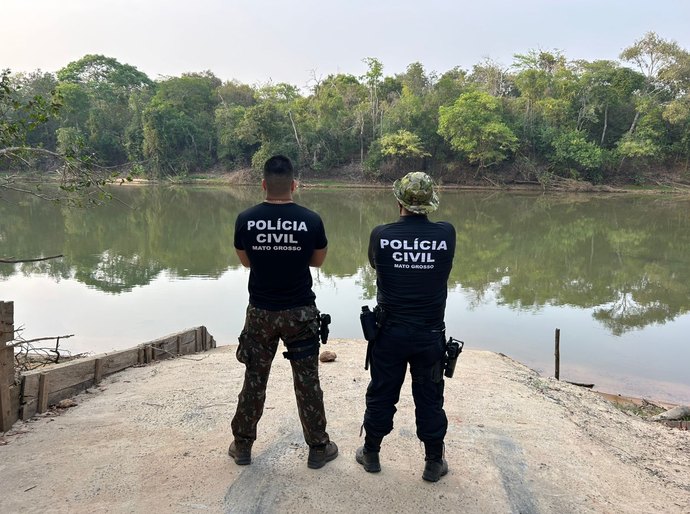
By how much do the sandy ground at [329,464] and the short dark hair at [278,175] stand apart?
151cm

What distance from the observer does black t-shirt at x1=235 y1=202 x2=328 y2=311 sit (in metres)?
2.58

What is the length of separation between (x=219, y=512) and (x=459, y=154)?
35.5m

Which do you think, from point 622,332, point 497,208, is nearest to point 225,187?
point 497,208

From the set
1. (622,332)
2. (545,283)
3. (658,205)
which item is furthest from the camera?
(658,205)

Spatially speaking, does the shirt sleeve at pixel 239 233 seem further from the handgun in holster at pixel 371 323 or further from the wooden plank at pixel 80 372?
the wooden plank at pixel 80 372

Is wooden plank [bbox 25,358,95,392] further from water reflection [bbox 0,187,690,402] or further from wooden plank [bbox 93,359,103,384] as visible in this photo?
water reflection [bbox 0,187,690,402]

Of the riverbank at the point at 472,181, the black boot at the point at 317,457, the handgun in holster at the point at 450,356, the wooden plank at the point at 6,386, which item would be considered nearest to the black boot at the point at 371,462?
the black boot at the point at 317,457

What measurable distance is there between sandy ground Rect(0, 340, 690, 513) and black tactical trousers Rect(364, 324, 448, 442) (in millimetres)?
296

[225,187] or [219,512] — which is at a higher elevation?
[225,187]

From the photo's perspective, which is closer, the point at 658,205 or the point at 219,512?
the point at 219,512

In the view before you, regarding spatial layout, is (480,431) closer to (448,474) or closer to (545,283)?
(448,474)

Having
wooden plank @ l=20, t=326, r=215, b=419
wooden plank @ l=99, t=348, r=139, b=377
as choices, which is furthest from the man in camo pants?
wooden plank @ l=99, t=348, r=139, b=377

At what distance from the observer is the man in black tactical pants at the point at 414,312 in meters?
2.56

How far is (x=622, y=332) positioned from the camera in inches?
311
